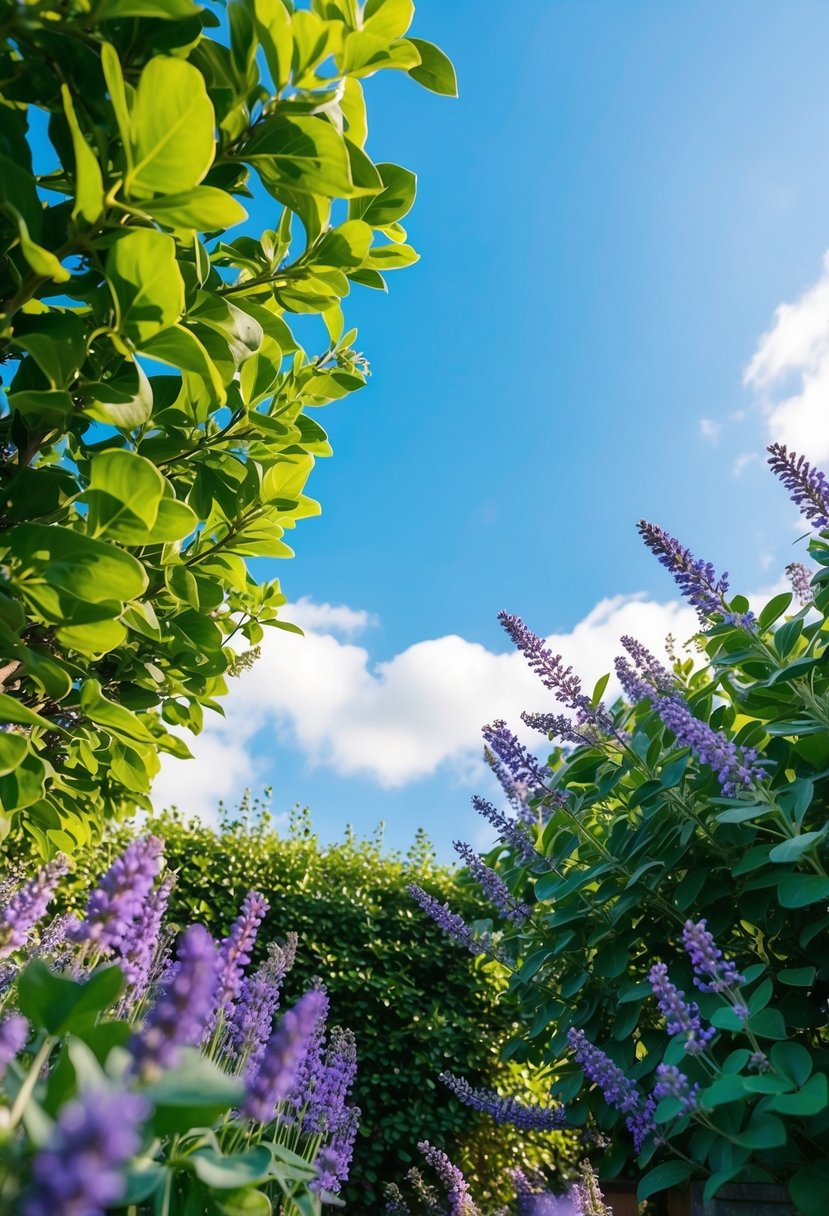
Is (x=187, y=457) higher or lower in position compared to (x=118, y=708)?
higher

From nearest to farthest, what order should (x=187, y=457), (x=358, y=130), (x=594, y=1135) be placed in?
(x=358, y=130) < (x=187, y=457) < (x=594, y=1135)

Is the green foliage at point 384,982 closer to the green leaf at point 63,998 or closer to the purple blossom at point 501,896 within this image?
the purple blossom at point 501,896

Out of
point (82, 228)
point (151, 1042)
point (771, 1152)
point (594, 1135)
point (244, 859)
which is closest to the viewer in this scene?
point (151, 1042)

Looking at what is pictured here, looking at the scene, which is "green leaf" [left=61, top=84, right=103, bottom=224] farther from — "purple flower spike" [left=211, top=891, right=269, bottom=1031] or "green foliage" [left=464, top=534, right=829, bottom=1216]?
"green foliage" [left=464, top=534, right=829, bottom=1216]

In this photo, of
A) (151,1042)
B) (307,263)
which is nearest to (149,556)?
(307,263)

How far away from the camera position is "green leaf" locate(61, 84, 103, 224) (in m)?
1.25

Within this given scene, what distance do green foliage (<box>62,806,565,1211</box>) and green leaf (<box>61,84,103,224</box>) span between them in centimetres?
443

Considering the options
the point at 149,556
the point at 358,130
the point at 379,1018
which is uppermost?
the point at 358,130

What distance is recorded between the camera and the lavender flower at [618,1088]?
2.26 m

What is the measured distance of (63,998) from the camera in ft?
4.25

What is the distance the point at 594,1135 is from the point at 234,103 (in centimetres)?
398

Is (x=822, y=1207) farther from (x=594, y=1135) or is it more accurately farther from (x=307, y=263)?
(x=307, y=263)

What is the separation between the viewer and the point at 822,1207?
72.1 inches

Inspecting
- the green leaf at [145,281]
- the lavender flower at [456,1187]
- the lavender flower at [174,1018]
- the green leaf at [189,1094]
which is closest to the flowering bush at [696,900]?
the lavender flower at [456,1187]
